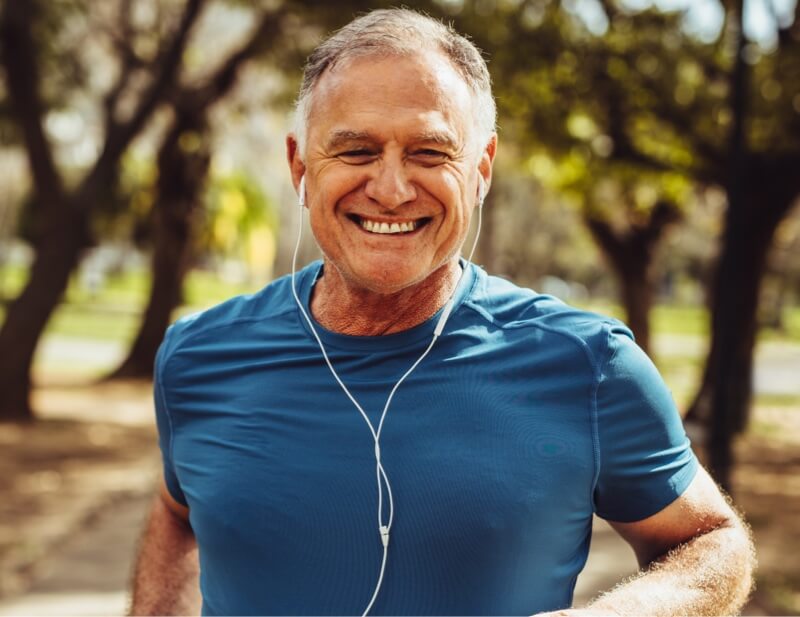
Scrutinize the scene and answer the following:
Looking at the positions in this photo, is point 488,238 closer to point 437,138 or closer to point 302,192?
point 302,192

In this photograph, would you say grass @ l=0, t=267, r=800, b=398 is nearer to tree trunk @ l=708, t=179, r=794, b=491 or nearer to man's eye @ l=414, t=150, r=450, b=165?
tree trunk @ l=708, t=179, r=794, b=491

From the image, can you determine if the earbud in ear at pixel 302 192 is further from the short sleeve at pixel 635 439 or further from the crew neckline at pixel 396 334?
the short sleeve at pixel 635 439

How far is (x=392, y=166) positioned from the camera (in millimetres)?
1967

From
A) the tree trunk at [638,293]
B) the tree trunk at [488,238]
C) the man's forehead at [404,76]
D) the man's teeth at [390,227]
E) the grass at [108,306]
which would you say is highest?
the man's forehead at [404,76]

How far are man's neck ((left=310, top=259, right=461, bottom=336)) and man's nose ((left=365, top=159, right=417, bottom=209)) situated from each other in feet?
0.61

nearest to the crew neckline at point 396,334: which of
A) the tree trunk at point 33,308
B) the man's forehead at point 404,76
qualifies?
the man's forehead at point 404,76

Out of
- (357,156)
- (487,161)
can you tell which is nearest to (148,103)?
(487,161)

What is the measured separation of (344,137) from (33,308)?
11.2m

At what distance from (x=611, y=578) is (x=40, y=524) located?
14.5 feet

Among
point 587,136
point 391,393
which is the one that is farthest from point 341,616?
point 587,136

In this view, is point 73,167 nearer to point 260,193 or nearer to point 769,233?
point 260,193

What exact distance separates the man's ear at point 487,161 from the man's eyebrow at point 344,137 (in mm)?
289

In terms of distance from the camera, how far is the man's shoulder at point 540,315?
195 centimetres

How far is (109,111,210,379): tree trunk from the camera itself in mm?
17766
